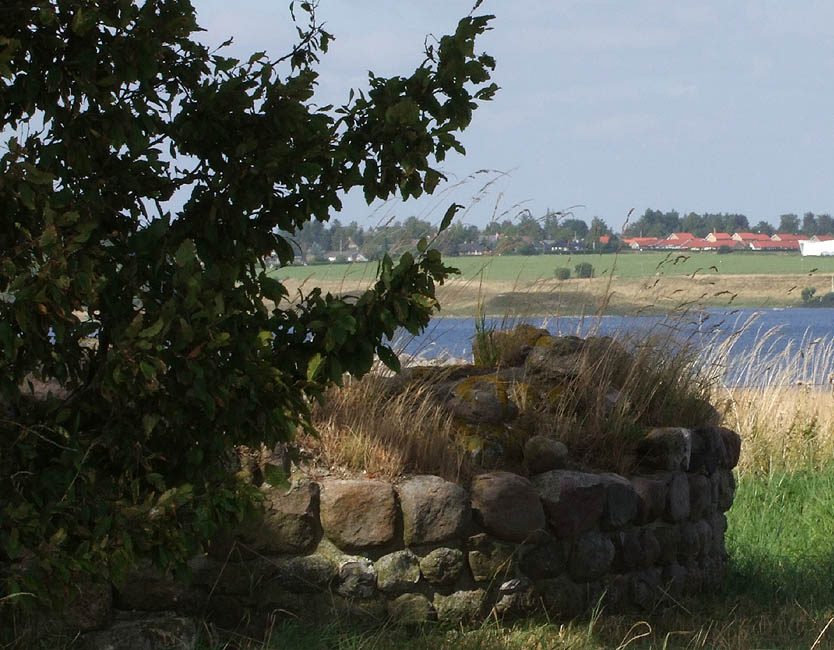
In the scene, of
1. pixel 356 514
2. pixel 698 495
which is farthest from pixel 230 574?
pixel 698 495

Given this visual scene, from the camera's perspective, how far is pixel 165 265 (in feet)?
10.5

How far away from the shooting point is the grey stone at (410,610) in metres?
4.68

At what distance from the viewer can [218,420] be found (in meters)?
3.23

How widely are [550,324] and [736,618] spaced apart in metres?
2.25

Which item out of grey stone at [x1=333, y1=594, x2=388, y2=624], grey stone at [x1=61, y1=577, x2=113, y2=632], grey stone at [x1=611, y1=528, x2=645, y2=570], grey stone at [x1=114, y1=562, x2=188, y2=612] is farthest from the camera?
grey stone at [x1=611, y1=528, x2=645, y2=570]

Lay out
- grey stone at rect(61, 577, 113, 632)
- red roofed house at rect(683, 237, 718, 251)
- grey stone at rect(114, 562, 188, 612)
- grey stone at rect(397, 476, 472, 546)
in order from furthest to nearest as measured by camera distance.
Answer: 1. red roofed house at rect(683, 237, 718, 251)
2. grey stone at rect(397, 476, 472, 546)
3. grey stone at rect(114, 562, 188, 612)
4. grey stone at rect(61, 577, 113, 632)

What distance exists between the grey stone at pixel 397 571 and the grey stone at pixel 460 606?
0.53 ft

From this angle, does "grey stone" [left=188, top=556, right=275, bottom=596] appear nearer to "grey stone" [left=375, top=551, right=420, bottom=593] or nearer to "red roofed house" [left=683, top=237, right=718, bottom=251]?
"grey stone" [left=375, top=551, right=420, bottom=593]

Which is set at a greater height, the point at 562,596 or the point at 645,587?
the point at 562,596

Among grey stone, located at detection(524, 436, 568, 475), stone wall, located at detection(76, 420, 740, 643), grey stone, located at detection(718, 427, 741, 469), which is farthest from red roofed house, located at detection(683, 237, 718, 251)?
stone wall, located at detection(76, 420, 740, 643)

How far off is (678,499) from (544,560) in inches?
47.1

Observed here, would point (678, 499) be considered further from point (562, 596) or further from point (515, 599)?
point (515, 599)

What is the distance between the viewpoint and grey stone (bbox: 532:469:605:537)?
5.07 meters

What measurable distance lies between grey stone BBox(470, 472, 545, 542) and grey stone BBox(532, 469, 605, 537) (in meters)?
0.10
